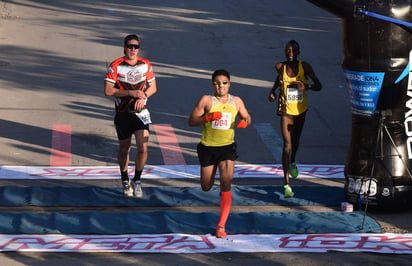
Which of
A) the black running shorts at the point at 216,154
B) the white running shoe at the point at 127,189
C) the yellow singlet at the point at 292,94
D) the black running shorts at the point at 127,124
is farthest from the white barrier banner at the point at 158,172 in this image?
the black running shorts at the point at 216,154

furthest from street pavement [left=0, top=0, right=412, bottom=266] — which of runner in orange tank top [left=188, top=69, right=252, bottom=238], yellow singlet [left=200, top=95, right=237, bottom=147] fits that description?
yellow singlet [left=200, top=95, right=237, bottom=147]

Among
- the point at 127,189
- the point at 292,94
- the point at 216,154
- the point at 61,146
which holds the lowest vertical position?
the point at 127,189

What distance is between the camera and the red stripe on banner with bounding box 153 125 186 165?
1380 centimetres

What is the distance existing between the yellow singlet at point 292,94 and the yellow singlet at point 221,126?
169 cm

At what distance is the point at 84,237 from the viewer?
9914 mm

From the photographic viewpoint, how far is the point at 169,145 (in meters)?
14.7

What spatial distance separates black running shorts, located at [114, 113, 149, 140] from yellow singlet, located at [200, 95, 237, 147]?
1.55 metres

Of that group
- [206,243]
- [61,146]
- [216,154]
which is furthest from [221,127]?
[61,146]

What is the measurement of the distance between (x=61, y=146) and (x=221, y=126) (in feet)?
17.2

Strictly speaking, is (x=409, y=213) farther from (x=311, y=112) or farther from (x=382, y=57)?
(x=311, y=112)

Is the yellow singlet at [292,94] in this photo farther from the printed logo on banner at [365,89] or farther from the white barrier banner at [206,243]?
the white barrier banner at [206,243]

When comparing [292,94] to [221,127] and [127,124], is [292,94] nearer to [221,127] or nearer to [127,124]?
[221,127]

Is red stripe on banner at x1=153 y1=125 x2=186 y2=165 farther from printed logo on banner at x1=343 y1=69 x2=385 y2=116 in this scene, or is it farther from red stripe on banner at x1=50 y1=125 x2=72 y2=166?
printed logo on banner at x1=343 y1=69 x2=385 y2=116

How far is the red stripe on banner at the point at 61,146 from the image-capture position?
13.6 metres
